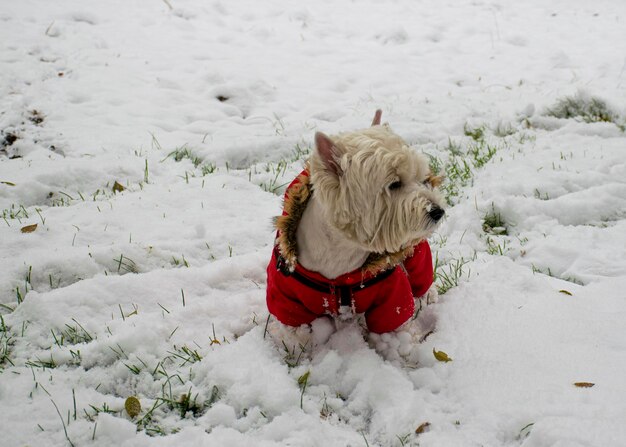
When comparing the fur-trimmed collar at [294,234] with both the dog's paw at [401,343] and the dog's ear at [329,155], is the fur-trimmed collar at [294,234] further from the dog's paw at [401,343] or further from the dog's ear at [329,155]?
the dog's paw at [401,343]

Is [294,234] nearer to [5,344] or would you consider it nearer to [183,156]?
[5,344]

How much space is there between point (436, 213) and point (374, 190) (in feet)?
1.03

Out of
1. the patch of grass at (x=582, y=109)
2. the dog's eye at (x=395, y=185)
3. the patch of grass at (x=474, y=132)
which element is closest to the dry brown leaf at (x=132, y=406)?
the dog's eye at (x=395, y=185)

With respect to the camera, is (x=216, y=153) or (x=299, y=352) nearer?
(x=299, y=352)

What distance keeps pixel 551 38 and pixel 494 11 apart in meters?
2.20

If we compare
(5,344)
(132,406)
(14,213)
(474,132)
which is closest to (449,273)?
(132,406)

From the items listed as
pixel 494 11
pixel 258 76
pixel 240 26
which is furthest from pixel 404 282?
pixel 494 11

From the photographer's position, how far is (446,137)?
5.68 m

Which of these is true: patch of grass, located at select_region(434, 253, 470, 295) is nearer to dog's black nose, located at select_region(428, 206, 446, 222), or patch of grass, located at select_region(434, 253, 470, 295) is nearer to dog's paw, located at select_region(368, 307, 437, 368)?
dog's paw, located at select_region(368, 307, 437, 368)

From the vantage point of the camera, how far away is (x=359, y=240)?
8.27ft

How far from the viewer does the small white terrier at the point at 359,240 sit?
242cm

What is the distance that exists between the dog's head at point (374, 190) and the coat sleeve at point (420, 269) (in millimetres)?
530

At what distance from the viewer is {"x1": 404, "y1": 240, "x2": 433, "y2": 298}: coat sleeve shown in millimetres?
3029

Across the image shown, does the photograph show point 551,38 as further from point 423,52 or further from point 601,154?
point 601,154
